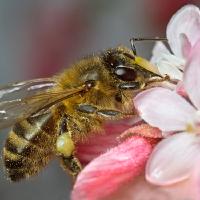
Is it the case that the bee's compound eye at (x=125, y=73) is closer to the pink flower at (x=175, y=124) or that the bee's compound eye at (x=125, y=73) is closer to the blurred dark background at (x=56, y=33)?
the pink flower at (x=175, y=124)

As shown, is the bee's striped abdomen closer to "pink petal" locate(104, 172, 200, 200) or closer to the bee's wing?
the bee's wing

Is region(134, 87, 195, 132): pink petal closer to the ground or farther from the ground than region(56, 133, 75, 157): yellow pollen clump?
farther from the ground

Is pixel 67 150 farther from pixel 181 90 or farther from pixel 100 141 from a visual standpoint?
pixel 181 90

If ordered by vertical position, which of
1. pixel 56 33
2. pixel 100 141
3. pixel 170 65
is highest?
pixel 170 65

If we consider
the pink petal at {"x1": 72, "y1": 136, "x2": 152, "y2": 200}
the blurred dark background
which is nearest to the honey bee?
the pink petal at {"x1": 72, "y1": 136, "x2": 152, "y2": 200}

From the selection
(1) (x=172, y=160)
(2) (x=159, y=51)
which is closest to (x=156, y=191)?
(1) (x=172, y=160)

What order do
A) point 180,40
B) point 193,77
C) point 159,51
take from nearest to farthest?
point 193,77
point 180,40
point 159,51

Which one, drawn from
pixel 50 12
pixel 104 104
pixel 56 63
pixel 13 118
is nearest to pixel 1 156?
pixel 13 118
